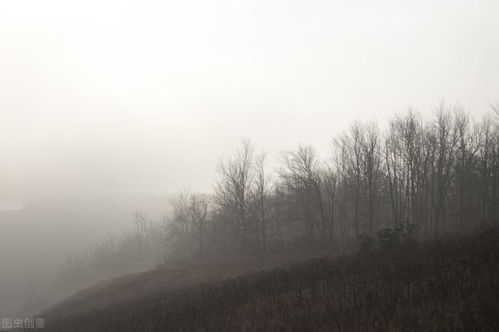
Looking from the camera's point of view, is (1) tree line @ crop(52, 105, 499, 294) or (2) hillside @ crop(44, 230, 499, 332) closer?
(2) hillside @ crop(44, 230, 499, 332)

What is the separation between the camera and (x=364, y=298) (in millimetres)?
10531

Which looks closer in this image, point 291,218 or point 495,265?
point 495,265

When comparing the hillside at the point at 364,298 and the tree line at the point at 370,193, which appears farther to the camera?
the tree line at the point at 370,193

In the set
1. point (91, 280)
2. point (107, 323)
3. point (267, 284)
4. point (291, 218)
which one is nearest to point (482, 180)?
point (291, 218)

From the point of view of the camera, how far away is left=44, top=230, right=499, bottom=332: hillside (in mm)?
8750

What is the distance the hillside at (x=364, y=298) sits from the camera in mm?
8750

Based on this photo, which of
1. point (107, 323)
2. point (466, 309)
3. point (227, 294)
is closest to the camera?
point (466, 309)

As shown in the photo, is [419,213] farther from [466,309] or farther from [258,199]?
[466,309]

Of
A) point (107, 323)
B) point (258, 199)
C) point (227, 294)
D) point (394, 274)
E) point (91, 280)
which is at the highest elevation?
point (258, 199)

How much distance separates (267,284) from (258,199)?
96.3 ft

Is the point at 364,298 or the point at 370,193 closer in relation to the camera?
the point at 364,298

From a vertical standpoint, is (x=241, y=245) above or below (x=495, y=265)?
below

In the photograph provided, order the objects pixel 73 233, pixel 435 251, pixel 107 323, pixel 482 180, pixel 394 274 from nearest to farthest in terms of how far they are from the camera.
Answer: pixel 394 274 → pixel 435 251 → pixel 107 323 → pixel 482 180 → pixel 73 233

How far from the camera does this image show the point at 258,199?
44.0 meters
